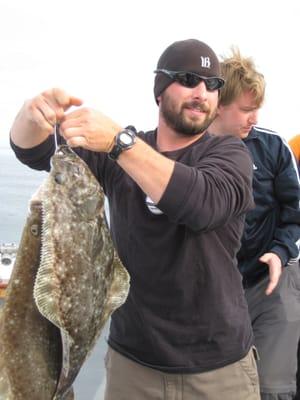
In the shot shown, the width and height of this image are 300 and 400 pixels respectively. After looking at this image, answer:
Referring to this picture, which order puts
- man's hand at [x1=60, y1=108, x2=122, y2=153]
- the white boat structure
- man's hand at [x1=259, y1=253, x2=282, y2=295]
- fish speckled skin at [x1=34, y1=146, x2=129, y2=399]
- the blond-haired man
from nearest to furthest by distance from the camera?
fish speckled skin at [x1=34, y1=146, x2=129, y2=399] < man's hand at [x1=60, y1=108, x2=122, y2=153] < man's hand at [x1=259, y1=253, x2=282, y2=295] < the blond-haired man < the white boat structure

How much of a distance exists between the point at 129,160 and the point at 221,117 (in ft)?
6.05

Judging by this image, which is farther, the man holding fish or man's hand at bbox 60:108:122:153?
the man holding fish

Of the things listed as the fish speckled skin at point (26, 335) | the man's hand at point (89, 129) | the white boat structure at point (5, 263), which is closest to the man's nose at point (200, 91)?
the man's hand at point (89, 129)

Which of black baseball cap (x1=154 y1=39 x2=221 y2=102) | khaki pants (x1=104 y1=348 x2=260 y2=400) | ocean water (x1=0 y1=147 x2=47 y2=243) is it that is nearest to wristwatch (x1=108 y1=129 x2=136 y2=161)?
black baseball cap (x1=154 y1=39 x2=221 y2=102)

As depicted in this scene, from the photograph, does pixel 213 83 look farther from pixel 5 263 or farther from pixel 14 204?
pixel 14 204

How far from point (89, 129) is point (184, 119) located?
758 mm

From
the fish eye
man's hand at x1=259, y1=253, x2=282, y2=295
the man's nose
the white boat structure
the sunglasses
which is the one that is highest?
the sunglasses

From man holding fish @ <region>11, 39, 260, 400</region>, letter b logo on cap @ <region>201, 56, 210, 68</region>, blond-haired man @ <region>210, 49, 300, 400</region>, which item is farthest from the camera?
blond-haired man @ <region>210, 49, 300, 400</region>

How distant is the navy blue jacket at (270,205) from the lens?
3764 mm

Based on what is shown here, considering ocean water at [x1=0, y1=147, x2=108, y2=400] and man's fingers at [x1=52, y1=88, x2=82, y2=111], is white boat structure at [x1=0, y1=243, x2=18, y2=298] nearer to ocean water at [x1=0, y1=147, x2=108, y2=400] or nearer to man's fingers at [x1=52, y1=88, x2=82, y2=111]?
ocean water at [x1=0, y1=147, x2=108, y2=400]

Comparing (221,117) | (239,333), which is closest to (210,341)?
(239,333)

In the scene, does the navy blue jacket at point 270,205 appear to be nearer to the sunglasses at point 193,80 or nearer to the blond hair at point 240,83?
the blond hair at point 240,83

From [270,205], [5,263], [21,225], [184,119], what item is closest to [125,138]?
[184,119]

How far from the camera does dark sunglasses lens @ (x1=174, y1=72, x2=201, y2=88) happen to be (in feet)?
8.75
